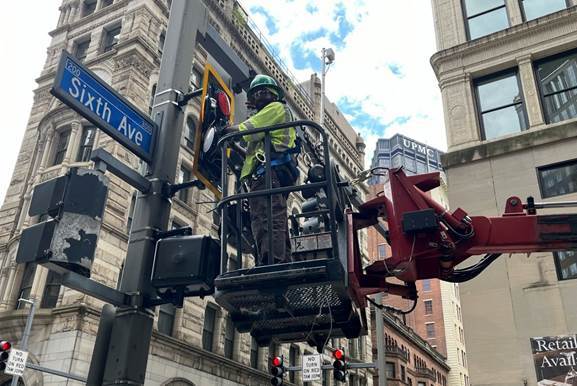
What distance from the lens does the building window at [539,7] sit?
20.8 m

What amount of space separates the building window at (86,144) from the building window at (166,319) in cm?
817

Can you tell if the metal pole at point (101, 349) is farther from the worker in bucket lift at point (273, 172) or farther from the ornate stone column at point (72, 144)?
the ornate stone column at point (72, 144)

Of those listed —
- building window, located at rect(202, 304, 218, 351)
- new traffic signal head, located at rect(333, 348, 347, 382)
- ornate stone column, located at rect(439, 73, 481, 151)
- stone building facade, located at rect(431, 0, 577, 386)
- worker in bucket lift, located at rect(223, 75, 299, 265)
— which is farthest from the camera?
building window, located at rect(202, 304, 218, 351)

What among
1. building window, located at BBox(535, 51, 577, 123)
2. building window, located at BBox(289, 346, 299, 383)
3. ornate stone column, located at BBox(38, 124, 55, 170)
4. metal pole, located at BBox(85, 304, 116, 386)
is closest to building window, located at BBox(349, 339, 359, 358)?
building window, located at BBox(289, 346, 299, 383)

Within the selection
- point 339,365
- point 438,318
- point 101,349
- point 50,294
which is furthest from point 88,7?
point 438,318

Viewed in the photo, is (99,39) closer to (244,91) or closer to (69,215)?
(244,91)

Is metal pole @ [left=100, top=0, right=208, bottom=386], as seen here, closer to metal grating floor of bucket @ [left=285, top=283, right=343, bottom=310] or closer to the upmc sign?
metal grating floor of bucket @ [left=285, top=283, right=343, bottom=310]

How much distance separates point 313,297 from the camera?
451cm

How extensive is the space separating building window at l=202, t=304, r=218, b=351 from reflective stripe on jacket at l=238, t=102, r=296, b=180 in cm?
2498

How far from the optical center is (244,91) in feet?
23.8

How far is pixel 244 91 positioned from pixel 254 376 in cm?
2742

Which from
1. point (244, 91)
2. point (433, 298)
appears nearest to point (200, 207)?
point (244, 91)

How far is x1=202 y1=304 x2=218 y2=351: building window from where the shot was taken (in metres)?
29.2

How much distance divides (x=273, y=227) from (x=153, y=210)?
107cm
